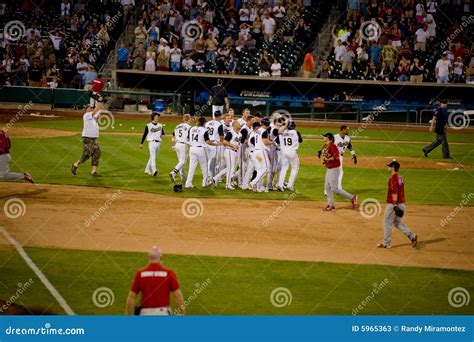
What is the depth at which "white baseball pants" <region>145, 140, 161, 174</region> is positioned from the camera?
24.3m

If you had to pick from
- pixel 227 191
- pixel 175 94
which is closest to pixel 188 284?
pixel 227 191

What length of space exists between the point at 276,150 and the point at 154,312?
13718 mm

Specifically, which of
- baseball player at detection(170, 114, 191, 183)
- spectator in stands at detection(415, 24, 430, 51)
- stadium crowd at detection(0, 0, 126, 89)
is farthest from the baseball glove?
stadium crowd at detection(0, 0, 126, 89)

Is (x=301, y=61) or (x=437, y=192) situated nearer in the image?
(x=437, y=192)

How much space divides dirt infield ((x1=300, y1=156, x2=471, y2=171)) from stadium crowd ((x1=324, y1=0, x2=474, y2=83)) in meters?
9.97

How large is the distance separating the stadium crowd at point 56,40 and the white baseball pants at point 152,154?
15.8m

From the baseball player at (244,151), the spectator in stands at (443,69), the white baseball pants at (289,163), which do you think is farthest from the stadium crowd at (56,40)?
the white baseball pants at (289,163)

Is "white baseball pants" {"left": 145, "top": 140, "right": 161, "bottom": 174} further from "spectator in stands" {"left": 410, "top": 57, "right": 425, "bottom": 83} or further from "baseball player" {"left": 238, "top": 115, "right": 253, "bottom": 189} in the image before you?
"spectator in stands" {"left": 410, "top": 57, "right": 425, "bottom": 83}

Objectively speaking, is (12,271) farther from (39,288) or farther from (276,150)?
(276,150)

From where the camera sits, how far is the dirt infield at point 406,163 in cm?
2922

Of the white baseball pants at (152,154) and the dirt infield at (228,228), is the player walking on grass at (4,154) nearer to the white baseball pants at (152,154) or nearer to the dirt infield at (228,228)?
the dirt infield at (228,228)

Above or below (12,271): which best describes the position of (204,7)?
above

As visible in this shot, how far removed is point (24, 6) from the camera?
44.7 meters

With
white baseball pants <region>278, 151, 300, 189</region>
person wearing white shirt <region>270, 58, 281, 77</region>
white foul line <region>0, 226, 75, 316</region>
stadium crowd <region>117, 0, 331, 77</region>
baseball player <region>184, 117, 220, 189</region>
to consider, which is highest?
stadium crowd <region>117, 0, 331, 77</region>
